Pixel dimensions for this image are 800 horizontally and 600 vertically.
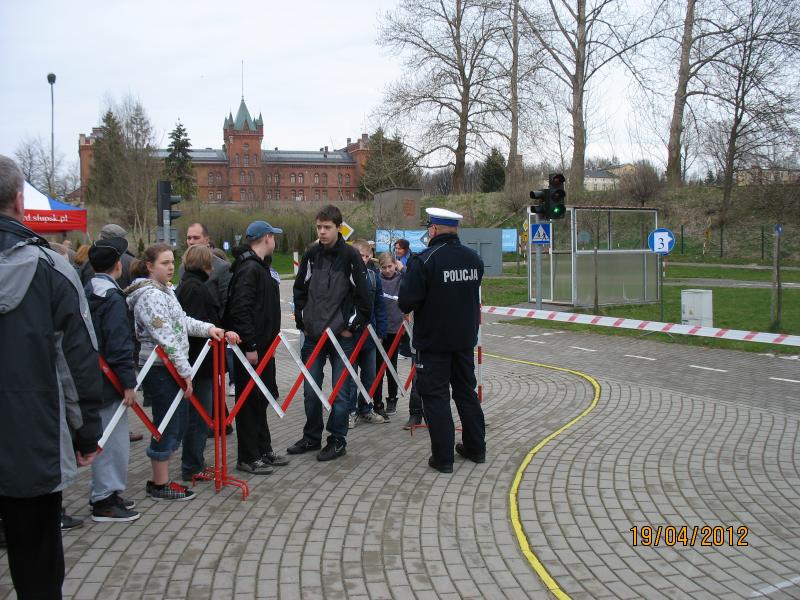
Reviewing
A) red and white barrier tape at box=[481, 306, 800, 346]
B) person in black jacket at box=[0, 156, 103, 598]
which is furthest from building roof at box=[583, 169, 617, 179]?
person in black jacket at box=[0, 156, 103, 598]

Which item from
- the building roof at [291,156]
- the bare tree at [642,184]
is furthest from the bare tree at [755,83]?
the building roof at [291,156]

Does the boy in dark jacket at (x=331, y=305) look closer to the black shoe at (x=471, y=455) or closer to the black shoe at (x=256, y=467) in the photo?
the black shoe at (x=256, y=467)

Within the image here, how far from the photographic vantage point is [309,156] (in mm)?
129625

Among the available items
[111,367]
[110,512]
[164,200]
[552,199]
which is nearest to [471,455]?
[110,512]

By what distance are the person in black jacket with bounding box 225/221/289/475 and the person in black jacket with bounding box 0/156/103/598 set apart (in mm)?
2670

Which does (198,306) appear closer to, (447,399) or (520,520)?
(447,399)

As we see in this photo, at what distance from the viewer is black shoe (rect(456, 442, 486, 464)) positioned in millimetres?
6293

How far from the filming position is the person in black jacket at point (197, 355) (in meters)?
5.79

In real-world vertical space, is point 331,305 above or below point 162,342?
above

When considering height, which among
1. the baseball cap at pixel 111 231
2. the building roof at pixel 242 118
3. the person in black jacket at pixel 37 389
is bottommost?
the person in black jacket at pixel 37 389

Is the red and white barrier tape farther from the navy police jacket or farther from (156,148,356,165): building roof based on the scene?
(156,148,356,165): building roof

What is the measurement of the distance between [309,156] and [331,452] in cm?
12710

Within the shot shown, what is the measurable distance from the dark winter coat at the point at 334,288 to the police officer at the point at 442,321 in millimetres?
462
